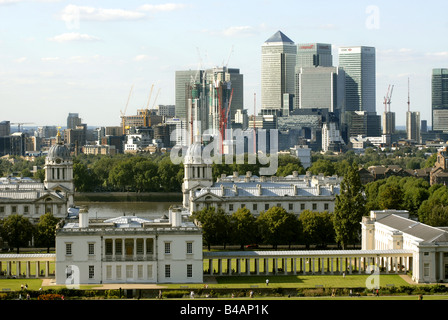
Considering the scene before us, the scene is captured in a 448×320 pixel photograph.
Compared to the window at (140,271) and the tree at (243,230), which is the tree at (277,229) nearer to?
the tree at (243,230)

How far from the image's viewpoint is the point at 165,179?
136 m

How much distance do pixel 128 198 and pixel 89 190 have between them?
8.17 meters

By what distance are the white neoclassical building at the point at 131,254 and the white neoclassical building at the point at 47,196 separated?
83.2 ft

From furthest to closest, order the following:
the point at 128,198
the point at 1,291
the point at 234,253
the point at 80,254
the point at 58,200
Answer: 1. the point at 128,198
2. the point at 58,200
3. the point at 234,253
4. the point at 80,254
5. the point at 1,291

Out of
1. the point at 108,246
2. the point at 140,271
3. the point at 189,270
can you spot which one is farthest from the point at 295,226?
the point at 108,246

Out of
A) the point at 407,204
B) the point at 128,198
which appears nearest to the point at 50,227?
the point at 407,204

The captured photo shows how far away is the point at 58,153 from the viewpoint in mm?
93188

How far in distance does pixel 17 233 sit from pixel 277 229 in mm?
18172

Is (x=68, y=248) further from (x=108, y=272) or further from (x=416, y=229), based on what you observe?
(x=416, y=229)

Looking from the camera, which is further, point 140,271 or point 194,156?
point 194,156

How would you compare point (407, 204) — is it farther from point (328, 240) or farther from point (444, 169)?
point (444, 169)

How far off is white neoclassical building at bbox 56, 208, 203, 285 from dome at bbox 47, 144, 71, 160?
33.8m

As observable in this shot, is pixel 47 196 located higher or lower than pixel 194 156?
lower

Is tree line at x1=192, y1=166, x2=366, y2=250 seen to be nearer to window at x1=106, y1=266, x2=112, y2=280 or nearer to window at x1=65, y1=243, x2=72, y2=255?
window at x1=106, y1=266, x2=112, y2=280
